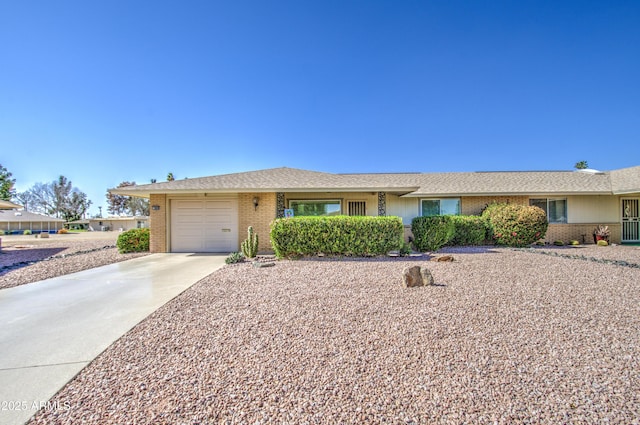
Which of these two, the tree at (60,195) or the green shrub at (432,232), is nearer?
the green shrub at (432,232)

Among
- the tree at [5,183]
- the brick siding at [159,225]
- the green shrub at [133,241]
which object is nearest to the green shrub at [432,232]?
the brick siding at [159,225]

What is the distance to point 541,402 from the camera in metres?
2.12

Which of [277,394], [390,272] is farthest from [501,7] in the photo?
[277,394]

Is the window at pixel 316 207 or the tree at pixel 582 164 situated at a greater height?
the tree at pixel 582 164

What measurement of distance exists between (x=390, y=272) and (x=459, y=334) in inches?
126

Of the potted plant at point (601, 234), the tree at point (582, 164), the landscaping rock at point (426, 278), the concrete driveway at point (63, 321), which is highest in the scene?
the tree at point (582, 164)

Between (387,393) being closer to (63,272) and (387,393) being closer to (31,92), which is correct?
(63,272)

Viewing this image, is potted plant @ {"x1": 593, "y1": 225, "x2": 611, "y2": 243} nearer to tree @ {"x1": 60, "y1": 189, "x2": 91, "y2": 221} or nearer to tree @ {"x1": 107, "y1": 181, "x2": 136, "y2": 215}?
tree @ {"x1": 60, "y1": 189, "x2": 91, "y2": 221}

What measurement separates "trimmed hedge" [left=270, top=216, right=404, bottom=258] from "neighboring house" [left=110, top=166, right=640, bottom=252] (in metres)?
2.22

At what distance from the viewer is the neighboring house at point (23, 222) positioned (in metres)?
38.9

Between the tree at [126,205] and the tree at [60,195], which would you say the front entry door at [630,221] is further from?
the tree at [60,195]

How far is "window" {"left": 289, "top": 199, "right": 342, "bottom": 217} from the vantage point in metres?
12.5

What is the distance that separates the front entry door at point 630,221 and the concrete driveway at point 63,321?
19.6 metres

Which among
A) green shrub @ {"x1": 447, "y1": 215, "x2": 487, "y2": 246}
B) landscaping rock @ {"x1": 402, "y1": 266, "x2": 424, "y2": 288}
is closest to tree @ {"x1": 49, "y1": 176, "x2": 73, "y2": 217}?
green shrub @ {"x1": 447, "y1": 215, "x2": 487, "y2": 246}
